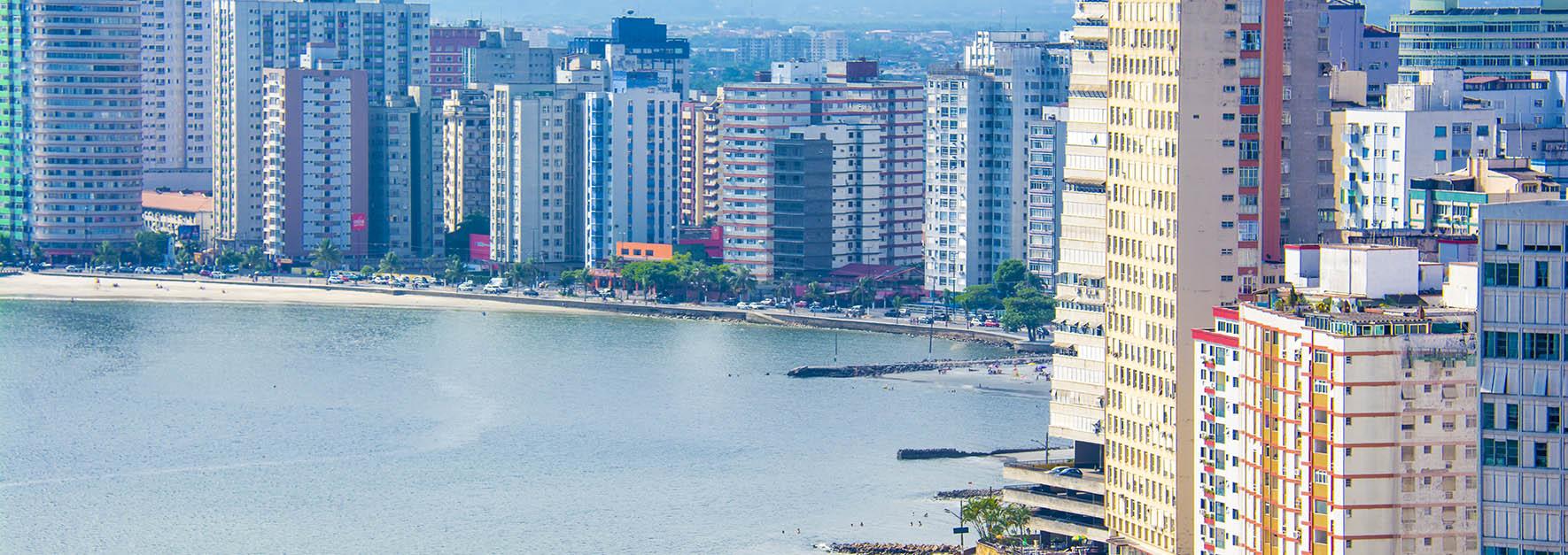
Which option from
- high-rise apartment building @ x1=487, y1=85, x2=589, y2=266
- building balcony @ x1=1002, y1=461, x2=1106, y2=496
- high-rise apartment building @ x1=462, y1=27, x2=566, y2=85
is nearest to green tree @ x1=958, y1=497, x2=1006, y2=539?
building balcony @ x1=1002, y1=461, x2=1106, y2=496

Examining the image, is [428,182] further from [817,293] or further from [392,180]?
[817,293]

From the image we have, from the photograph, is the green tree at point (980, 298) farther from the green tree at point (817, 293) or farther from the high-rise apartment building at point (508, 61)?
the high-rise apartment building at point (508, 61)

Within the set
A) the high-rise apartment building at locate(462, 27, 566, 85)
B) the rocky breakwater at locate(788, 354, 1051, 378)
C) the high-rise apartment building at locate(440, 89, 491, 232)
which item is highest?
the high-rise apartment building at locate(462, 27, 566, 85)

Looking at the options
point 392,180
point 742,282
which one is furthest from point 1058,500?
point 392,180

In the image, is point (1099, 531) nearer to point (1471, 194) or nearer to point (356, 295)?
point (1471, 194)

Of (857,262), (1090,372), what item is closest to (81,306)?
(857,262)

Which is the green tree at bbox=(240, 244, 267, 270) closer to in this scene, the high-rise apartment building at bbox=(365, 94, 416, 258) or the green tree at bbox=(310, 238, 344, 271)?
the green tree at bbox=(310, 238, 344, 271)
